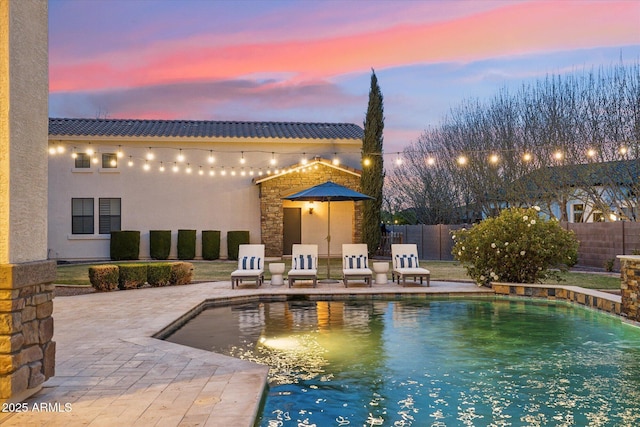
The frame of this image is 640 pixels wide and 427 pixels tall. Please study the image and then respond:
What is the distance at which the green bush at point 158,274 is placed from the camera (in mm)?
14344

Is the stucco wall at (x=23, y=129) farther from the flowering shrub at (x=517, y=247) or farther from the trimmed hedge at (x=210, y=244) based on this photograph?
the trimmed hedge at (x=210, y=244)

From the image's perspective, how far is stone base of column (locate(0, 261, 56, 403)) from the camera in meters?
4.59

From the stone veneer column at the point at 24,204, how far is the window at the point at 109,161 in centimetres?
1982

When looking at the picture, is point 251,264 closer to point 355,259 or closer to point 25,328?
point 355,259

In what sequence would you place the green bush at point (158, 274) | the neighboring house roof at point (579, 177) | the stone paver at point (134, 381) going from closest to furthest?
1. the stone paver at point (134, 381)
2. the green bush at point (158, 274)
3. the neighboring house roof at point (579, 177)

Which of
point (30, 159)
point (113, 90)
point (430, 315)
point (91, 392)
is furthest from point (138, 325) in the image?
point (113, 90)

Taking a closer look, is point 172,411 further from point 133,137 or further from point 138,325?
point 133,137

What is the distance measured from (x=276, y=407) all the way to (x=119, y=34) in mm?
16129

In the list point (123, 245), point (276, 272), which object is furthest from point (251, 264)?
point (123, 245)

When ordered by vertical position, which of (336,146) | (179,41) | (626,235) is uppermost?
(179,41)

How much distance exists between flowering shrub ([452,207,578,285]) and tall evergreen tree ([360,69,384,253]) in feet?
30.0

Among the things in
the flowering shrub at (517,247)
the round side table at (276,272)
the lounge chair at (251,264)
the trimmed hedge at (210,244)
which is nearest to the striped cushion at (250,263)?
the lounge chair at (251,264)

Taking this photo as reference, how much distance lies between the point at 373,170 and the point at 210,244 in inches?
281

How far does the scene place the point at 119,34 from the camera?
60.6ft
